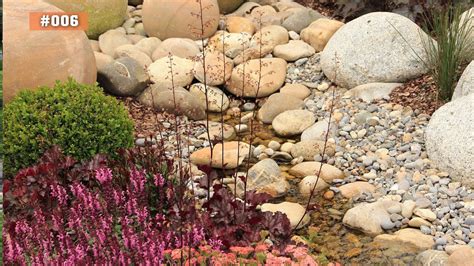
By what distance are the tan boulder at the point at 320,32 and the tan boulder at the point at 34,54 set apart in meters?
2.87

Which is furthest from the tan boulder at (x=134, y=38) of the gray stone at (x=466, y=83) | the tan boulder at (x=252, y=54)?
the gray stone at (x=466, y=83)

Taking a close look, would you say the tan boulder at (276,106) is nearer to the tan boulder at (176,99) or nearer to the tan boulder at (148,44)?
the tan boulder at (176,99)

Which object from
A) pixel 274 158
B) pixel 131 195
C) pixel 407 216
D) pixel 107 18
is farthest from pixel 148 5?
pixel 131 195

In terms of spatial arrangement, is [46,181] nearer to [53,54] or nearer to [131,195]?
[131,195]

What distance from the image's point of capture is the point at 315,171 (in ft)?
21.4

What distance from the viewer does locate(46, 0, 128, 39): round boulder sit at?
9219 mm

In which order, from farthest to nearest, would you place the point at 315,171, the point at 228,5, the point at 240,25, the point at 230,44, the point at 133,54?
1. the point at 228,5
2. the point at 240,25
3. the point at 230,44
4. the point at 133,54
5. the point at 315,171

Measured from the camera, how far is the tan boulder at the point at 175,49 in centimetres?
877

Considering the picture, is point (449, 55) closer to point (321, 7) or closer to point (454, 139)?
point (454, 139)

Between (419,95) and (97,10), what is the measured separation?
394 cm

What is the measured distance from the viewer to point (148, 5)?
9.37 m

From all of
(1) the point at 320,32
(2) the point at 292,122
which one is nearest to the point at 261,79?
(2) the point at 292,122

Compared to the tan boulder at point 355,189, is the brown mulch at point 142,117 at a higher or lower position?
lower

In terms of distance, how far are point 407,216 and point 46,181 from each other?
2.58 metres
